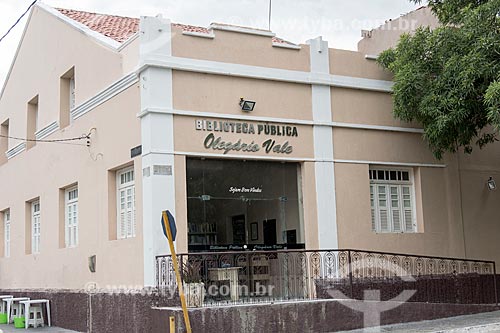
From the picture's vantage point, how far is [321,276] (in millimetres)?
15312

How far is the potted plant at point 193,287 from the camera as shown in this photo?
13.3 metres

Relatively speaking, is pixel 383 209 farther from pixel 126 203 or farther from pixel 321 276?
pixel 126 203

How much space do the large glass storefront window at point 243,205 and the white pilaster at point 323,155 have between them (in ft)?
1.55

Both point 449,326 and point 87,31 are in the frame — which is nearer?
point 449,326

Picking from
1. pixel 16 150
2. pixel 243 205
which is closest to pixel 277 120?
pixel 243 205

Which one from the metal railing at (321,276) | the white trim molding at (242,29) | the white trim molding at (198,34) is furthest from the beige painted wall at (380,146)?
the white trim molding at (198,34)

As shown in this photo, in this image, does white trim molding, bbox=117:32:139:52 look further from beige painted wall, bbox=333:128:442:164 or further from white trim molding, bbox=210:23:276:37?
beige painted wall, bbox=333:128:442:164

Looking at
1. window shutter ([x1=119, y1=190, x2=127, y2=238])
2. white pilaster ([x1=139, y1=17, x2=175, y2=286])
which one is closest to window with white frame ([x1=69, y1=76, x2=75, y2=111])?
window shutter ([x1=119, y1=190, x2=127, y2=238])

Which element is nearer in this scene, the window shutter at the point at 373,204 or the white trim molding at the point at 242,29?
the white trim molding at the point at 242,29

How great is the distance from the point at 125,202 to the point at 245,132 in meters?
3.12

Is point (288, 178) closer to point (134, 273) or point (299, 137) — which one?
point (299, 137)

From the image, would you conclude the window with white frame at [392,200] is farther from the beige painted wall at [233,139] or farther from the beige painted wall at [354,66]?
the beige painted wall at [354,66]

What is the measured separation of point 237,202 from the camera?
51.2 ft

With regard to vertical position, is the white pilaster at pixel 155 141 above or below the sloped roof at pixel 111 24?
below
